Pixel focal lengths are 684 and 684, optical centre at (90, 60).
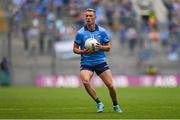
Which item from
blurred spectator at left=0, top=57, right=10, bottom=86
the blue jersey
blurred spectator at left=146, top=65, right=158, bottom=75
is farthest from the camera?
blurred spectator at left=146, top=65, right=158, bottom=75

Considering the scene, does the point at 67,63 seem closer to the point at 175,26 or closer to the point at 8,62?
the point at 8,62

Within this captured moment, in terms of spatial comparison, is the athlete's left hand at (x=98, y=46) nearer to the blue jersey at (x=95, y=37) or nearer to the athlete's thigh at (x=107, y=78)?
the blue jersey at (x=95, y=37)

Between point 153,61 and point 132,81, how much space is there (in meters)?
1.59

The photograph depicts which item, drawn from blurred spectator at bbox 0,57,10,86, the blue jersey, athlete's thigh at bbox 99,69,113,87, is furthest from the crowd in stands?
athlete's thigh at bbox 99,69,113,87

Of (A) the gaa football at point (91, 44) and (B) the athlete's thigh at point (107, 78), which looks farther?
(B) the athlete's thigh at point (107, 78)

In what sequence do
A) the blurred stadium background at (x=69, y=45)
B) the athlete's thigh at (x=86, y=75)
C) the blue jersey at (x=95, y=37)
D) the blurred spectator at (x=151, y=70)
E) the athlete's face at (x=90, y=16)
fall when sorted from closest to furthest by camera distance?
the athlete's face at (x=90, y=16) < the athlete's thigh at (x=86, y=75) < the blue jersey at (x=95, y=37) < the blurred stadium background at (x=69, y=45) < the blurred spectator at (x=151, y=70)

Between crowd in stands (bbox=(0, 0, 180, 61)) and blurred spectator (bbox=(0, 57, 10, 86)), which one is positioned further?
crowd in stands (bbox=(0, 0, 180, 61))

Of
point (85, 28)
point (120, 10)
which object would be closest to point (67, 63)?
point (120, 10)

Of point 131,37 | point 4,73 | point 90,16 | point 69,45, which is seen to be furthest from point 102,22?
point 90,16

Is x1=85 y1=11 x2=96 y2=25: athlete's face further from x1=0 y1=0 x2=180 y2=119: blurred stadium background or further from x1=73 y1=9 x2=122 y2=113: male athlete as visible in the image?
x1=0 y1=0 x2=180 y2=119: blurred stadium background

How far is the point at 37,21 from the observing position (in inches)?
1455

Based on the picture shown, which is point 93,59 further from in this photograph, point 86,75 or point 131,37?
point 131,37

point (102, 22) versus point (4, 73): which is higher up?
point (102, 22)

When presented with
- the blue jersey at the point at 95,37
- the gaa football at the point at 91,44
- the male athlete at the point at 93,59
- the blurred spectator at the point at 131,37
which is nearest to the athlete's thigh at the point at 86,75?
the male athlete at the point at 93,59
